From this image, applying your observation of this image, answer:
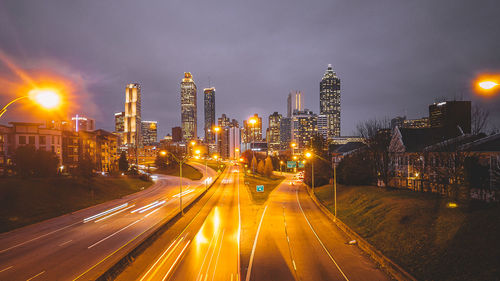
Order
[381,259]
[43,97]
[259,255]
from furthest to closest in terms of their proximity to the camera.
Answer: [259,255] → [381,259] → [43,97]

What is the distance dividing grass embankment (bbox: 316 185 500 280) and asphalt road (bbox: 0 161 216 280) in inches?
700

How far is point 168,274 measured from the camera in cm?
1448

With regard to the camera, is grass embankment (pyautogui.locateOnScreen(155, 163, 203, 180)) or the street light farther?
grass embankment (pyautogui.locateOnScreen(155, 163, 203, 180))

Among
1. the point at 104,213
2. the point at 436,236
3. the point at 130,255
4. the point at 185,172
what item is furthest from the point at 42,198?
the point at 185,172

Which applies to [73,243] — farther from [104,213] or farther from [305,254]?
[305,254]

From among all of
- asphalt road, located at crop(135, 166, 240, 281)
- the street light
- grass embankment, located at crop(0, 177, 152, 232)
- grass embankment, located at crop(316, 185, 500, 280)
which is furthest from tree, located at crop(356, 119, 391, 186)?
grass embankment, located at crop(0, 177, 152, 232)

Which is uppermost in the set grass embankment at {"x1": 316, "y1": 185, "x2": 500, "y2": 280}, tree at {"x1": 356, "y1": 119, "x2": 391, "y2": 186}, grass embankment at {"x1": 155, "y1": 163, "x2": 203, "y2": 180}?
tree at {"x1": 356, "y1": 119, "x2": 391, "y2": 186}

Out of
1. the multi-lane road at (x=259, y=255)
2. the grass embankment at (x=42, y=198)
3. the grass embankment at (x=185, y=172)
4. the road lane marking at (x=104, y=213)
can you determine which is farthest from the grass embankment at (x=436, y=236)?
the grass embankment at (x=185, y=172)

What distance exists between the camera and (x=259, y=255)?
17625mm

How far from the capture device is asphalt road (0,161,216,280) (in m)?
15.3

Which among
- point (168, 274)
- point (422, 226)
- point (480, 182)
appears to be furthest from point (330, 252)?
point (480, 182)

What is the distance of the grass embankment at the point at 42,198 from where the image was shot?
27677 millimetres

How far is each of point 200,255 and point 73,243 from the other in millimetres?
11379

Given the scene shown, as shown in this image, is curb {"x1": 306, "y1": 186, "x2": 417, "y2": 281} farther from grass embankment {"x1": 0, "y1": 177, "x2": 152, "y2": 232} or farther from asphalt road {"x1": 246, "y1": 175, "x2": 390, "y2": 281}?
grass embankment {"x1": 0, "y1": 177, "x2": 152, "y2": 232}
